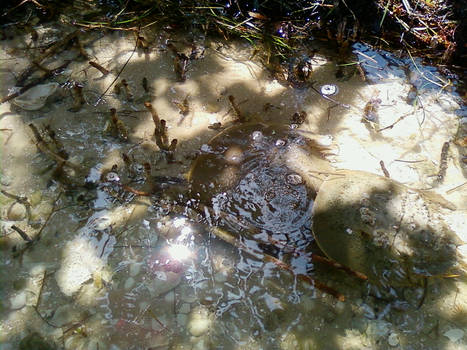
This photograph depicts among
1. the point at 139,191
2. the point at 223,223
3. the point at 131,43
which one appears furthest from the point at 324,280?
the point at 131,43

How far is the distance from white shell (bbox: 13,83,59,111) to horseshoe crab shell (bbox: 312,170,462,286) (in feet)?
8.91

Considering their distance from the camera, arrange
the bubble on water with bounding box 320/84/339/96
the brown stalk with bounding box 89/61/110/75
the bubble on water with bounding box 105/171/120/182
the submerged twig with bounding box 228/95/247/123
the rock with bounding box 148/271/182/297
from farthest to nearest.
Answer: the bubble on water with bounding box 320/84/339/96 < the brown stalk with bounding box 89/61/110/75 < the submerged twig with bounding box 228/95/247/123 < the bubble on water with bounding box 105/171/120/182 < the rock with bounding box 148/271/182/297

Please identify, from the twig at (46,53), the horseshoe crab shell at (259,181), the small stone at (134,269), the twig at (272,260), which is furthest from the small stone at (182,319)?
the twig at (46,53)

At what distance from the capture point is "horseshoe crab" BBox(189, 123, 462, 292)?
102 inches

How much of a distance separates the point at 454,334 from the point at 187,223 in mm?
2018

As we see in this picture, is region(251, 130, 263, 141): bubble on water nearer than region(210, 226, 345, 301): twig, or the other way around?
region(210, 226, 345, 301): twig

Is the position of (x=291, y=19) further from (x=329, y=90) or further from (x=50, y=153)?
(x=50, y=153)

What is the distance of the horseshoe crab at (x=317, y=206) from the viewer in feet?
8.47

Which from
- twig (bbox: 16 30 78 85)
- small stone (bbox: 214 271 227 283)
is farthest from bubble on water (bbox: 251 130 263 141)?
twig (bbox: 16 30 78 85)

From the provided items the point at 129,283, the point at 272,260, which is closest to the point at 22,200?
the point at 129,283

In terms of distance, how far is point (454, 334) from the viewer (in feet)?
8.46

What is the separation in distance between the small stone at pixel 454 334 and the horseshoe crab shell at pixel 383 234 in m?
0.39

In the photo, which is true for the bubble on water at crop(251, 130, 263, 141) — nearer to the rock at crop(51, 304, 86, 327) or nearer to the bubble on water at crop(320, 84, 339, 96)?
the bubble on water at crop(320, 84, 339, 96)

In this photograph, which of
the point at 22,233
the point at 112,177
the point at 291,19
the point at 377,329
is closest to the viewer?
the point at 377,329
